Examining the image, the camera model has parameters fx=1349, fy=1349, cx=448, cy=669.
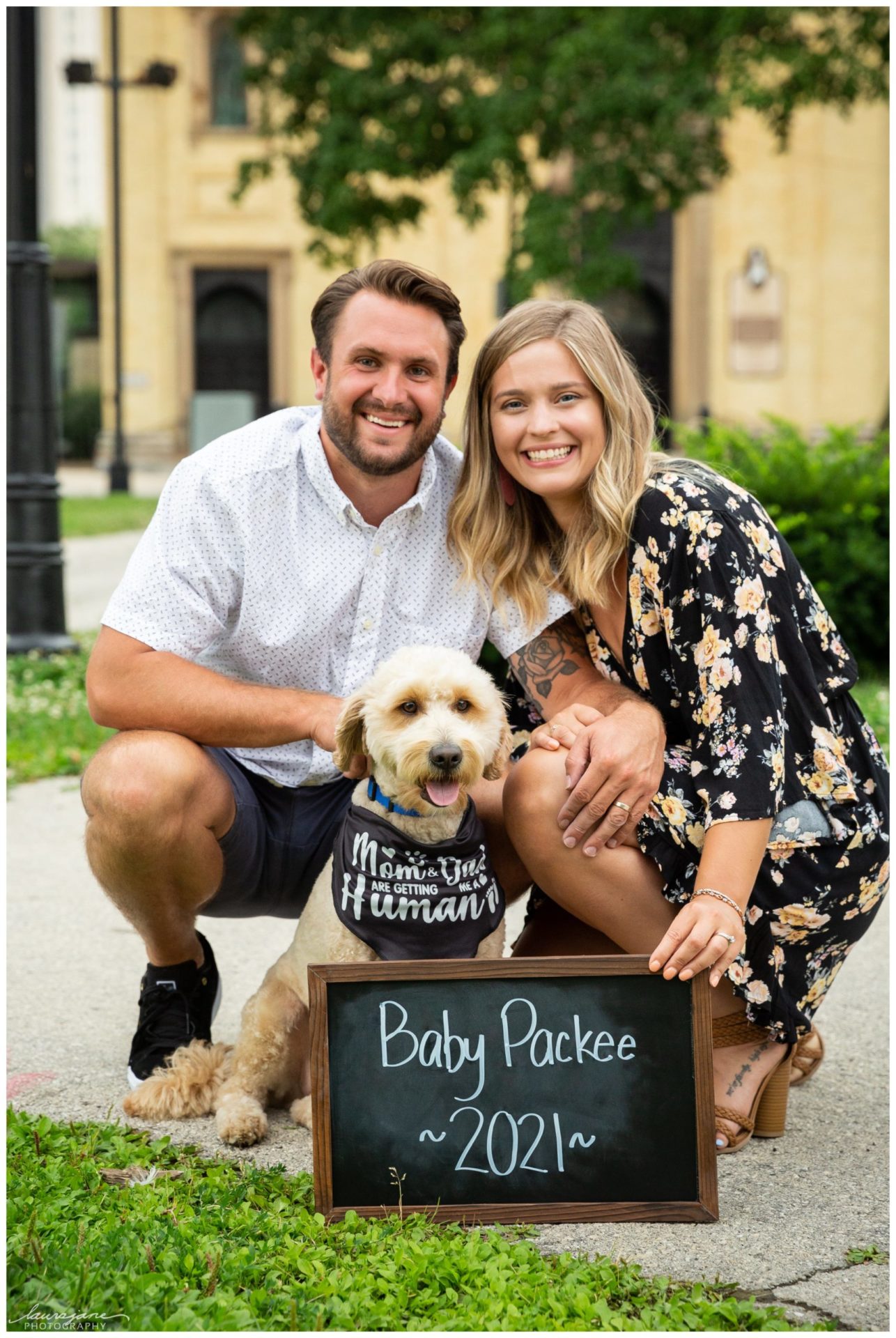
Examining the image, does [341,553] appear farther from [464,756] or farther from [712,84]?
[712,84]

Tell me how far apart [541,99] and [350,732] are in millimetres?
16073

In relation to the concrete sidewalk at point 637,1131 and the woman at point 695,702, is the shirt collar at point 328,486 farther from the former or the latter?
the concrete sidewalk at point 637,1131

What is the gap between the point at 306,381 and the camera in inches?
1193

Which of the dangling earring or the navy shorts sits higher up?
the dangling earring

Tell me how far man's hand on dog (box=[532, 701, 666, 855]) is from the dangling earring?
61 centimetres

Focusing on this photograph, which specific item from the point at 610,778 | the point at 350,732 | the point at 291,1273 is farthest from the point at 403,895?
the point at 291,1273

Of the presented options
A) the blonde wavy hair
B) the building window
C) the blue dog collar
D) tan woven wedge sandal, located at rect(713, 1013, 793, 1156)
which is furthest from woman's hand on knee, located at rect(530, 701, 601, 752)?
the building window

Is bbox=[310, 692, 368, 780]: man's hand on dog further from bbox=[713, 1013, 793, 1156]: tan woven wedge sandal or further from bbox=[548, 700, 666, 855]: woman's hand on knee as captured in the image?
bbox=[713, 1013, 793, 1156]: tan woven wedge sandal


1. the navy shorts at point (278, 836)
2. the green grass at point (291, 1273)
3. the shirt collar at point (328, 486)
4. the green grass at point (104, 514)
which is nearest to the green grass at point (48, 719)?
the navy shorts at point (278, 836)

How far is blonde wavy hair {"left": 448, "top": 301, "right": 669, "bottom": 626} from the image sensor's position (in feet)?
9.78

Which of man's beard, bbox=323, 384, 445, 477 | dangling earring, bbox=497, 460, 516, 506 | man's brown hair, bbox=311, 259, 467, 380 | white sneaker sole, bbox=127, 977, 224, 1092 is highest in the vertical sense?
man's brown hair, bbox=311, 259, 467, 380

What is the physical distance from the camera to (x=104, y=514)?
18594mm

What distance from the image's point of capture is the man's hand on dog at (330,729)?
9.57ft

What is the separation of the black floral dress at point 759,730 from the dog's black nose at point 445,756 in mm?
474
